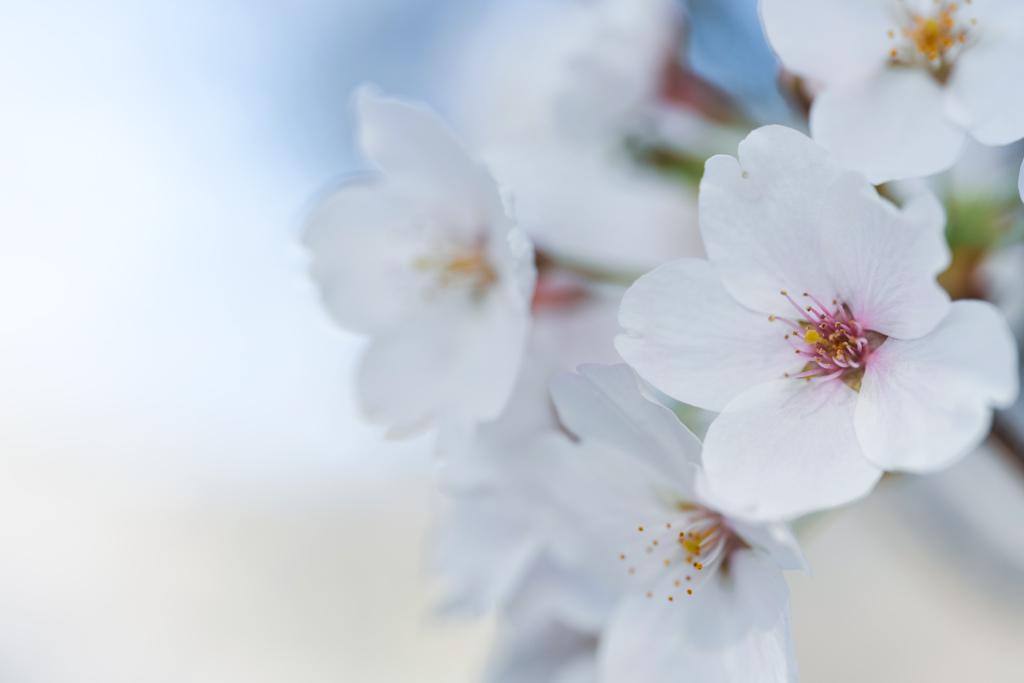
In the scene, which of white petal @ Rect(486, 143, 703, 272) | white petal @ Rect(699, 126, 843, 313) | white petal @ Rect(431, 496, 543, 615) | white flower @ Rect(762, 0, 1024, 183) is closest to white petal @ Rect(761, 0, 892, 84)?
white flower @ Rect(762, 0, 1024, 183)

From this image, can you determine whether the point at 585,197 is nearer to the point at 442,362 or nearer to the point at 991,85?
the point at 442,362

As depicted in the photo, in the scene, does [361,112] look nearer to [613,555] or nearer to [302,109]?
[613,555]

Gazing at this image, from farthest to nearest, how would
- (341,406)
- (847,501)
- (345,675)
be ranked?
(341,406)
(345,675)
(847,501)

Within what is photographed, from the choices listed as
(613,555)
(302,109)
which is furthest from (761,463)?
(302,109)

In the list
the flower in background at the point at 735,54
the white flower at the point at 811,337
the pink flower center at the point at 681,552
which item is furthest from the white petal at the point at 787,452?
the flower in background at the point at 735,54

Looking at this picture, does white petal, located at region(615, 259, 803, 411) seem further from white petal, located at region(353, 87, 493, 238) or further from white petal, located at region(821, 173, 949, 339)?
white petal, located at region(353, 87, 493, 238)

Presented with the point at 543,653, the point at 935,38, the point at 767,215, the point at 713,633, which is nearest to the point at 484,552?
the point at 543,653
